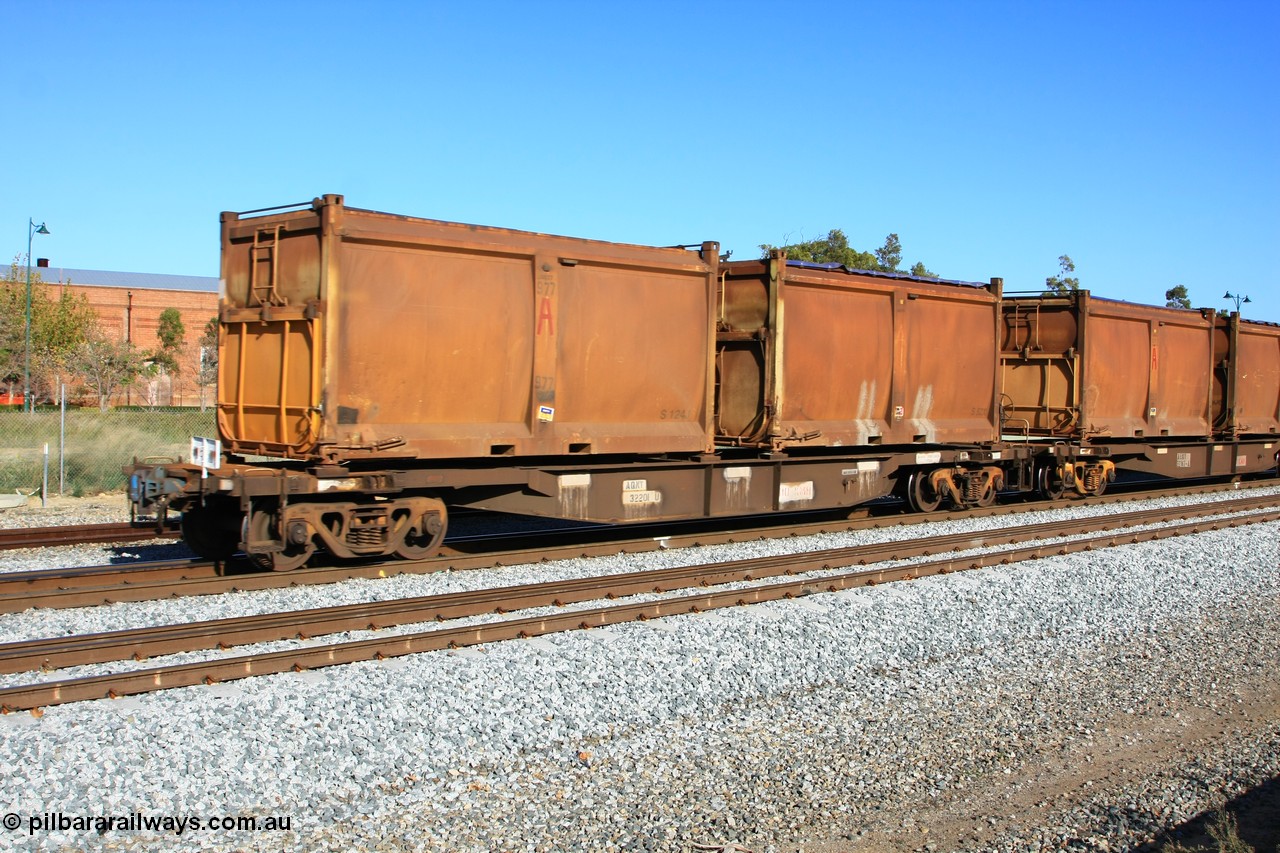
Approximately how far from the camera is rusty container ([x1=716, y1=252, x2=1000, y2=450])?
1348cm

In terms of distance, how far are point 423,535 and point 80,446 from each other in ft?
42.0

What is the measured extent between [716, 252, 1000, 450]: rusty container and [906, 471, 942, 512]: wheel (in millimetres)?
719

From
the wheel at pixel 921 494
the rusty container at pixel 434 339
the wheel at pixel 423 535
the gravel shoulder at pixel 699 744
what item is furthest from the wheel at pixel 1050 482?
the wheel at pixel 423 535

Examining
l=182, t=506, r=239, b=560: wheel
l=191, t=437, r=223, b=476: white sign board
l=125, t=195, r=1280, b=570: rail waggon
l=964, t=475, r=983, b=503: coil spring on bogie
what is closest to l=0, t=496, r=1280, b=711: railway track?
l=125, t=195, r=1280, b=570: rail waggon

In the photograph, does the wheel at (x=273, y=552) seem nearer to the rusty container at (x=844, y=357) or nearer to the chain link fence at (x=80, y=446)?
the rusty container at (x=844, y=357)

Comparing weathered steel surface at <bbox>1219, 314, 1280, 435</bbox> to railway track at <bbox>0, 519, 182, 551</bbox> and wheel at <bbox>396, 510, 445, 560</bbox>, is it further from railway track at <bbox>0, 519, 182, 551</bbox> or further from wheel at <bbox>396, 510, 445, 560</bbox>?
railway track at <bbox>0, 519, 182, 551</bbox>

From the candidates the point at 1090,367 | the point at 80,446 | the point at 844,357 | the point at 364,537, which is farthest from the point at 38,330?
the point at 1090,367

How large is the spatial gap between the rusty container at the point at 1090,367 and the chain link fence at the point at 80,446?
15.7 m

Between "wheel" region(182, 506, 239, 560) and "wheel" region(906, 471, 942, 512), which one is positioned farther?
"wheel" region(906, 471, 942, 512)

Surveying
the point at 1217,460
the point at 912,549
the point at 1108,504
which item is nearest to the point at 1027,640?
the point at 912,549

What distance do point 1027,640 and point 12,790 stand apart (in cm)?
749

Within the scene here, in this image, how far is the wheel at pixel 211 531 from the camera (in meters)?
10.7

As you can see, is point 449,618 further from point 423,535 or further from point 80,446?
point 80,446

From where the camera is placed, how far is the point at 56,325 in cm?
4403
